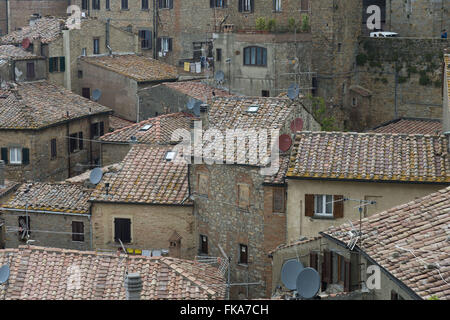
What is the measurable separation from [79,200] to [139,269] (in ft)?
30.3

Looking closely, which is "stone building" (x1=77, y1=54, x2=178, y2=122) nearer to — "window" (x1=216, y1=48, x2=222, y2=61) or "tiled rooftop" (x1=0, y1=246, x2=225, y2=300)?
"window" (x1=216, y1=48, x2=222, y2=61)

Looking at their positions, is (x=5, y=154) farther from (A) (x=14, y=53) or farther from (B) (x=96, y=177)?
(B) (x=96, y=177)

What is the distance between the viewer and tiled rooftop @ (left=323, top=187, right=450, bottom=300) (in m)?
19.3

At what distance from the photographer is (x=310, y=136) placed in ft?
98.3

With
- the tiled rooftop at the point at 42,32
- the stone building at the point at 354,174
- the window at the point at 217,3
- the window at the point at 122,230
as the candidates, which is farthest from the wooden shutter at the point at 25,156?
the window at the point at 217,3

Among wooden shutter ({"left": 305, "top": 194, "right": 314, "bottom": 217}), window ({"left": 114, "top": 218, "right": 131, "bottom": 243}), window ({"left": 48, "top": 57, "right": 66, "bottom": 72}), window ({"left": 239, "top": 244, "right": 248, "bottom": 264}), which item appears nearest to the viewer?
wooden shutter ({"left": 305, "top": 194, "right": 314, "bottom": 217})

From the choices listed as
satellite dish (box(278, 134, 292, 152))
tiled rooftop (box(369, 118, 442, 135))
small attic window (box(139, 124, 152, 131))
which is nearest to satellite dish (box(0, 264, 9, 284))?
satellite dish (box(278, 134, 292, 152))

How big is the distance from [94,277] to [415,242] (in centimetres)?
904

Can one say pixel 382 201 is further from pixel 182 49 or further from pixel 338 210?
pixel 182 49

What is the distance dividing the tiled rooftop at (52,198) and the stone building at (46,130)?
263 inches

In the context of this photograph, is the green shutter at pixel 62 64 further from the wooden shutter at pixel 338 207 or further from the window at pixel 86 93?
the wooden shutter at pixel 338 207

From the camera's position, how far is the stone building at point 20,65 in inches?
1852

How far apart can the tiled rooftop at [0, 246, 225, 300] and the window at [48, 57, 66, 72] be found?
2367 cm
